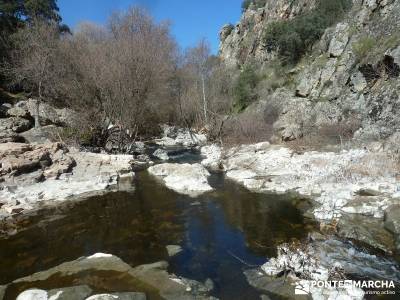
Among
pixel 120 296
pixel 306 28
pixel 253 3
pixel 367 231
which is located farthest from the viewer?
pixel 253 3

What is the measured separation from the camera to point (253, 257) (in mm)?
9453

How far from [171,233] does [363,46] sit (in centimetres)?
2203

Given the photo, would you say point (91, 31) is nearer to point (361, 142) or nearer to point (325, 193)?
point (361, 142)

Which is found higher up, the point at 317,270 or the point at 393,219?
the point at 393,219

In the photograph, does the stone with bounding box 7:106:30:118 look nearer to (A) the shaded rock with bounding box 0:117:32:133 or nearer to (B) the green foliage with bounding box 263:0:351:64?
(A) the shaded rock with bounding box 0:117:32:133

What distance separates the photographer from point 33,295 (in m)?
7.11

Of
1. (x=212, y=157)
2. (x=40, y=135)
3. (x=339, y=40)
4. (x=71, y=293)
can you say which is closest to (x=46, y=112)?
(x=40, y=135)

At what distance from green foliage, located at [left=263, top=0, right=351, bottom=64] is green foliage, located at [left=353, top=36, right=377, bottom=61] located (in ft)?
26.6

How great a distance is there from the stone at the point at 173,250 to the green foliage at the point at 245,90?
3216 cm

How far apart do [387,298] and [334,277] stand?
0.99 meters

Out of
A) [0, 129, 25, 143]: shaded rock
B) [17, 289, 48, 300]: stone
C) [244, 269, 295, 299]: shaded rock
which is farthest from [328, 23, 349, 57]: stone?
[17, 289, 48, 300]: stone

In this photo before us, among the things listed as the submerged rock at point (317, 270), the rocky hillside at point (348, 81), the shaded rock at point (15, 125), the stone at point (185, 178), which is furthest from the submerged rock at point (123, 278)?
the shaded rock at point (15, 125)

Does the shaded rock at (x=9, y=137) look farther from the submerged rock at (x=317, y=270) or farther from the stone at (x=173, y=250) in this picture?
the submerged rock at (x=317, y=270)

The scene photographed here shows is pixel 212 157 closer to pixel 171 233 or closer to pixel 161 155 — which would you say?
pixel 161 155
